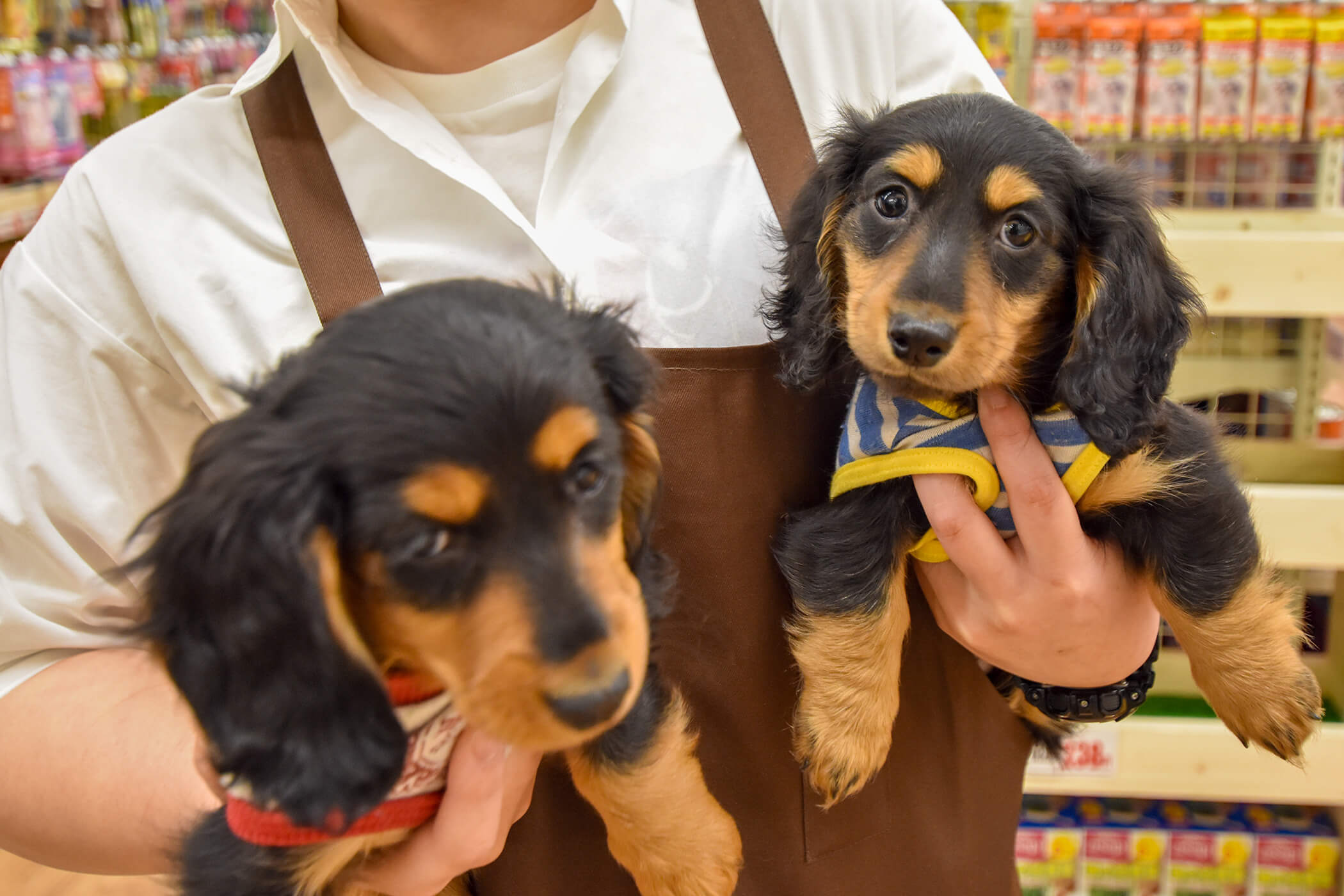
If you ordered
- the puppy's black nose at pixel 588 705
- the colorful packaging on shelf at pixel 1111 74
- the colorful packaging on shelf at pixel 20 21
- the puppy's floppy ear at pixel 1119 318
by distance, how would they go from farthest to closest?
the colorful packaging on shelf at pixel 20 21
the colorful packaging on shelf at pixel 1111 74
the puppy's floppy ear at pixel 1119 318
the puppy's black nose at pixel 588 705

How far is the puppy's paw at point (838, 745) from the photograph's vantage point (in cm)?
133

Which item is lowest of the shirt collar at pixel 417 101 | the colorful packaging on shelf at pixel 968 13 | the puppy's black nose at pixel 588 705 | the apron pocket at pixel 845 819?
the apron pocket at pixel 845 819

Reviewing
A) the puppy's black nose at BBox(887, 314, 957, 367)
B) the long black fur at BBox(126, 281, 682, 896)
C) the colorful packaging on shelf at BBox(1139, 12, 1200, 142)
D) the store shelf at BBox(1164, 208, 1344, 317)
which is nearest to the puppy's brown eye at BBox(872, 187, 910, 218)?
the puppy's black nose at BBox(887, 314, 957, 367)

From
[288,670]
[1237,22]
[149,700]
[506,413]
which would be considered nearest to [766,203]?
[506,413]

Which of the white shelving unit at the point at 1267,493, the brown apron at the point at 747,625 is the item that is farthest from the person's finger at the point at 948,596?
the white shelving unit at the point at 1267,493

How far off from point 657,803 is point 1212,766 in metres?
1.99

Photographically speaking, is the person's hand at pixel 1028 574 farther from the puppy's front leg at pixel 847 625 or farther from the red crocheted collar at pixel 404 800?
the red crocheted collar at pixel 404 800

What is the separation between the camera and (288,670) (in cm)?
87

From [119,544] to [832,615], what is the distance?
0.91 meters

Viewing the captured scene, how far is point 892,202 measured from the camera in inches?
51.9

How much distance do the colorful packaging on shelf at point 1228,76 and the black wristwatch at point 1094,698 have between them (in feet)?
5.43

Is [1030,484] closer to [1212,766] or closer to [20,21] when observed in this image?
[1212,766]

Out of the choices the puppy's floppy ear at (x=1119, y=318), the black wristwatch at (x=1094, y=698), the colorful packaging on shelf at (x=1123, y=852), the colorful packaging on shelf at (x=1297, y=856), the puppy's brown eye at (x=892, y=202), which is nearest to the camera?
the puppy's floppy ear at (x=1119, y=318)

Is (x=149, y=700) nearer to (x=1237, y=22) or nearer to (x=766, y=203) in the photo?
(x=766, y=203)
